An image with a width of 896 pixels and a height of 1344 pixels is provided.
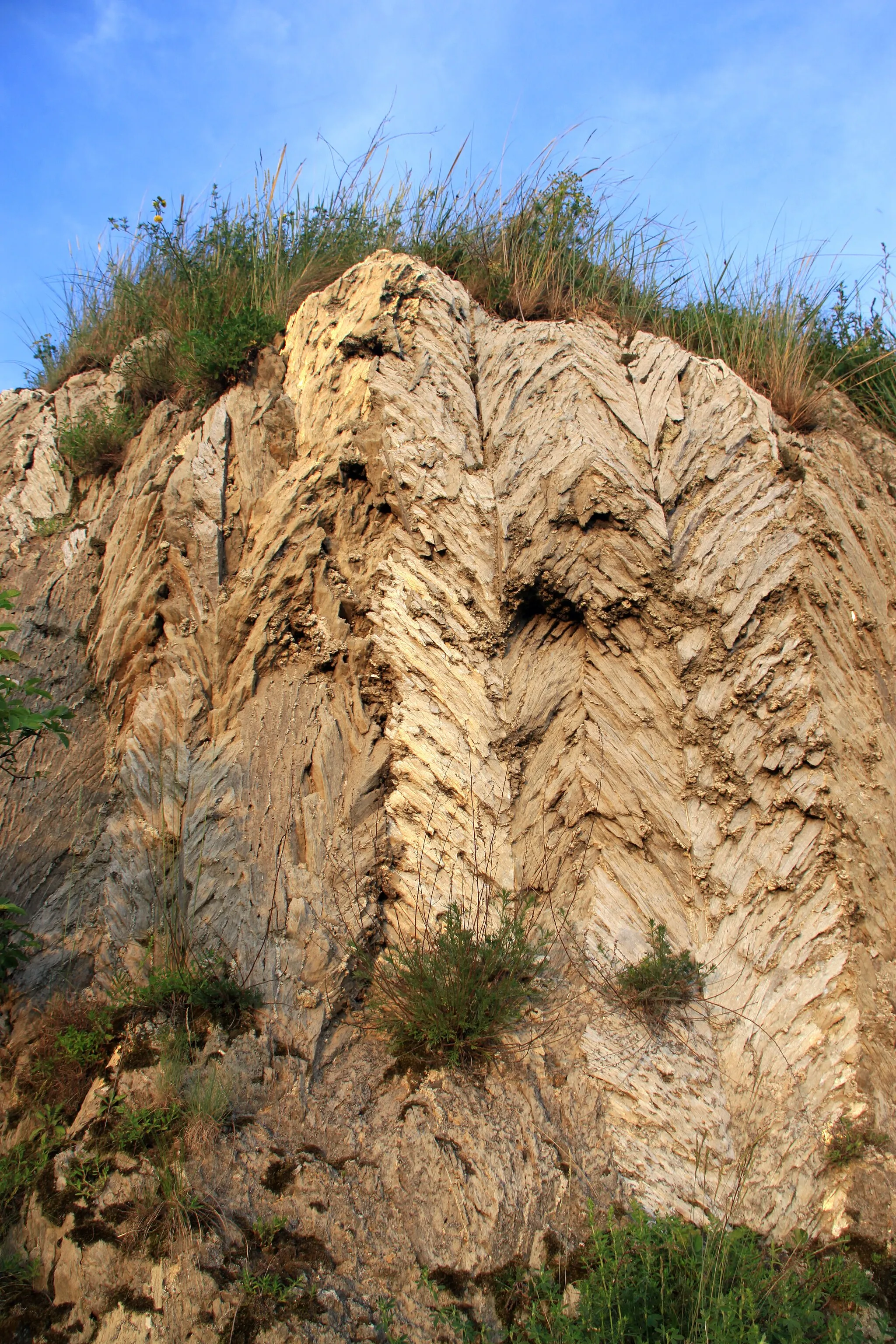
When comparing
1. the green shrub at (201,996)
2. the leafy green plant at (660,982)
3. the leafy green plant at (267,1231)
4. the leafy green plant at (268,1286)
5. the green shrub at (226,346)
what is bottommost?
the leafy green plant at (268,1286)

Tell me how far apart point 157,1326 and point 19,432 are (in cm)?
717

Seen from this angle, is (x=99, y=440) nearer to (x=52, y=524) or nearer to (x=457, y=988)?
(x=52, y=524)

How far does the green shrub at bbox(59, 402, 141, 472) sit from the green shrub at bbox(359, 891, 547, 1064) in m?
5.05

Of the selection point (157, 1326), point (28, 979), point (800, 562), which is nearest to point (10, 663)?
point (28, 979)

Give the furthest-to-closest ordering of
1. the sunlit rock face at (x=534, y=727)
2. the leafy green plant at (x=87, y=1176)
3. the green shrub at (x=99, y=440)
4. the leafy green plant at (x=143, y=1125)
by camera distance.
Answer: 1. the green shrub at (x=99, y=440)
2. the sunlit rock face at (x=534, y=727)
3. the leafy green plant at (x=143, y=1125)
4. the leafy green plant at (x=87, y=1176)

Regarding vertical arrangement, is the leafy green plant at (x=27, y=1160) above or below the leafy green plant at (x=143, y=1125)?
below

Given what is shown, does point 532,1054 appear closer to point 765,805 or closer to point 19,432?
point 765,805

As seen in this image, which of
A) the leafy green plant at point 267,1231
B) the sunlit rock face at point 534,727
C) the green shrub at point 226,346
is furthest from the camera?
the green shrub at point 226,346

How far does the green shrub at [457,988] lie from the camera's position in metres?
3.94

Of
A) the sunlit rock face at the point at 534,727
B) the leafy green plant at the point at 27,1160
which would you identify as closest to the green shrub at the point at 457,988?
the sunlit rock face at the point at 534,727

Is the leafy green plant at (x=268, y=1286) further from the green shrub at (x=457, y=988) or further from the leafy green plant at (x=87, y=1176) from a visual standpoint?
the green shrub at (x=457, y=988)

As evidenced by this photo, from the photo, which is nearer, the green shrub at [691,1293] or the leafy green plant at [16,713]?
the green shrub at [691,1293]

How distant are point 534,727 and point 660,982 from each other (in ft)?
5.43

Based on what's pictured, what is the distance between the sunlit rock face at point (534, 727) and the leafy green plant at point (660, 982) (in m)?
0.10
